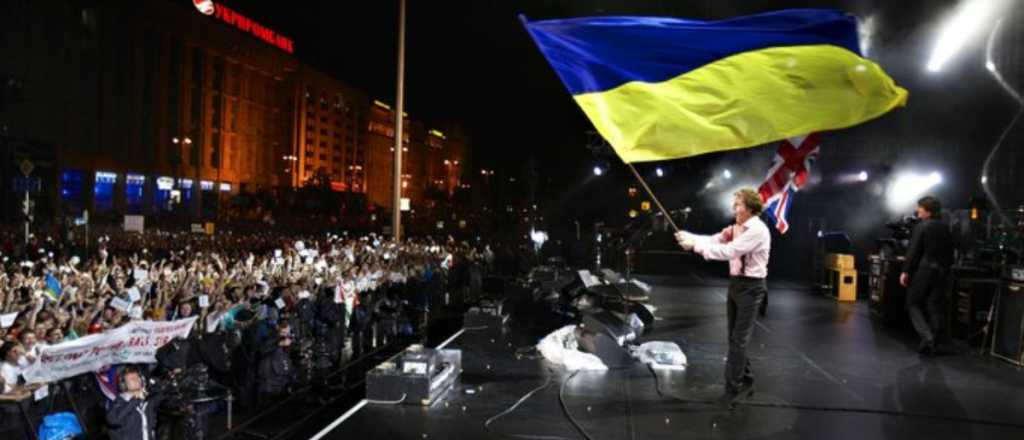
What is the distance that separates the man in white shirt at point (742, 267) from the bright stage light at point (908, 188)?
41.2ft

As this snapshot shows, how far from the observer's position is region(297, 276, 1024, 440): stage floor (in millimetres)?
6184

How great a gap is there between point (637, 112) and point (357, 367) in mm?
5850

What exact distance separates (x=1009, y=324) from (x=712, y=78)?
568 cm

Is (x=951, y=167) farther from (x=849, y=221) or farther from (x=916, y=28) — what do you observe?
(x=849, y=221)

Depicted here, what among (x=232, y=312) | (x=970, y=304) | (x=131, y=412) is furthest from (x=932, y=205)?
(x=131, y=412)

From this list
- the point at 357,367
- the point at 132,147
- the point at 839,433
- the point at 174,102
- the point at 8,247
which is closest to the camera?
the point at 839,433

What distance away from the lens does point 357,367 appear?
1077 centimetres

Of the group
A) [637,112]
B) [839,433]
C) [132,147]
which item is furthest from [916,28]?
[132,147]

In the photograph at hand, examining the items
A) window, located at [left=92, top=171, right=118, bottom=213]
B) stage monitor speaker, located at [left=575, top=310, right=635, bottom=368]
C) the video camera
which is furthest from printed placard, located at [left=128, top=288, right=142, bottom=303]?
window, located at [left=92, top=171, right=118, bottom=213]

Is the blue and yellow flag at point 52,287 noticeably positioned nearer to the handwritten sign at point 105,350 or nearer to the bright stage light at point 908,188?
the handwritten sign at point 105,350

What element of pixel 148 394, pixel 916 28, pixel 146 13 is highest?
pixel 146 13

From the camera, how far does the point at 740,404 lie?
7.00m

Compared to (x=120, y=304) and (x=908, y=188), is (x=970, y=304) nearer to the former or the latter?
(x=908, y=188)

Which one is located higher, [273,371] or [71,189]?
[71,189]
